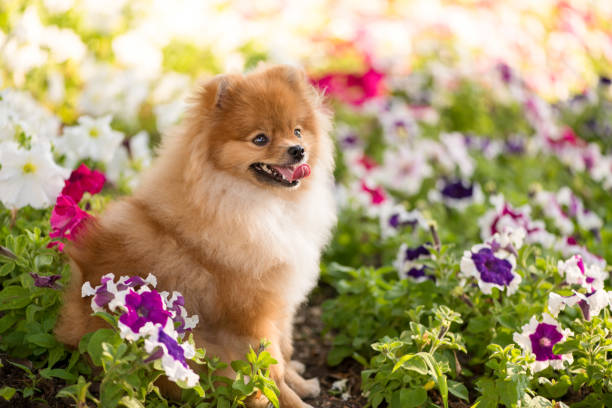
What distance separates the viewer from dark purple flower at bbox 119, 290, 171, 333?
6.93 ft

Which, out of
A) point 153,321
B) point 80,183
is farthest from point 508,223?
point 80,183

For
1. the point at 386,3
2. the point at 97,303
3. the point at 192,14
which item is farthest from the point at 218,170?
the point at 386,3

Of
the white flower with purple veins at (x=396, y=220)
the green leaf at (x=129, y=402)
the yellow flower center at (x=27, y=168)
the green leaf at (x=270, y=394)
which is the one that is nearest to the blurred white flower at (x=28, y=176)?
the yellow flower center at (x=27, y=168)

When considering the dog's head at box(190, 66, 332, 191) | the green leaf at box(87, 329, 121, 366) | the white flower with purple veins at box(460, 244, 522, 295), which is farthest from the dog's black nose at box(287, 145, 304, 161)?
the green leaf at box(87, 329, 121, 366)

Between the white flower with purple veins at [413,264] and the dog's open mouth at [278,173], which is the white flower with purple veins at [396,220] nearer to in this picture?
the white flower with purple veins at [413,264]

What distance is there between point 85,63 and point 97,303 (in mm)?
3375

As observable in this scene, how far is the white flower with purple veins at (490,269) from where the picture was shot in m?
2.78

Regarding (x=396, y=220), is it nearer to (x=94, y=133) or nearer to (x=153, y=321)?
(x=94, y=133)

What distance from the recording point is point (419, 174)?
4891 millimetres

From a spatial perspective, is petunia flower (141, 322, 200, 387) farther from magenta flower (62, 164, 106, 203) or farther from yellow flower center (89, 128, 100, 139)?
yellow flower center (89, 128, 100, 139)

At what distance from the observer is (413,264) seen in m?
3.32

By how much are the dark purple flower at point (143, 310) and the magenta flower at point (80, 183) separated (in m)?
0.92

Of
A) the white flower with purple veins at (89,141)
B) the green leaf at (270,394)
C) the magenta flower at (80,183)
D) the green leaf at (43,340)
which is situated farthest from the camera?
the white flower with purple veins at (89,141)

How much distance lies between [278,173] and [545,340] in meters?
1.35
